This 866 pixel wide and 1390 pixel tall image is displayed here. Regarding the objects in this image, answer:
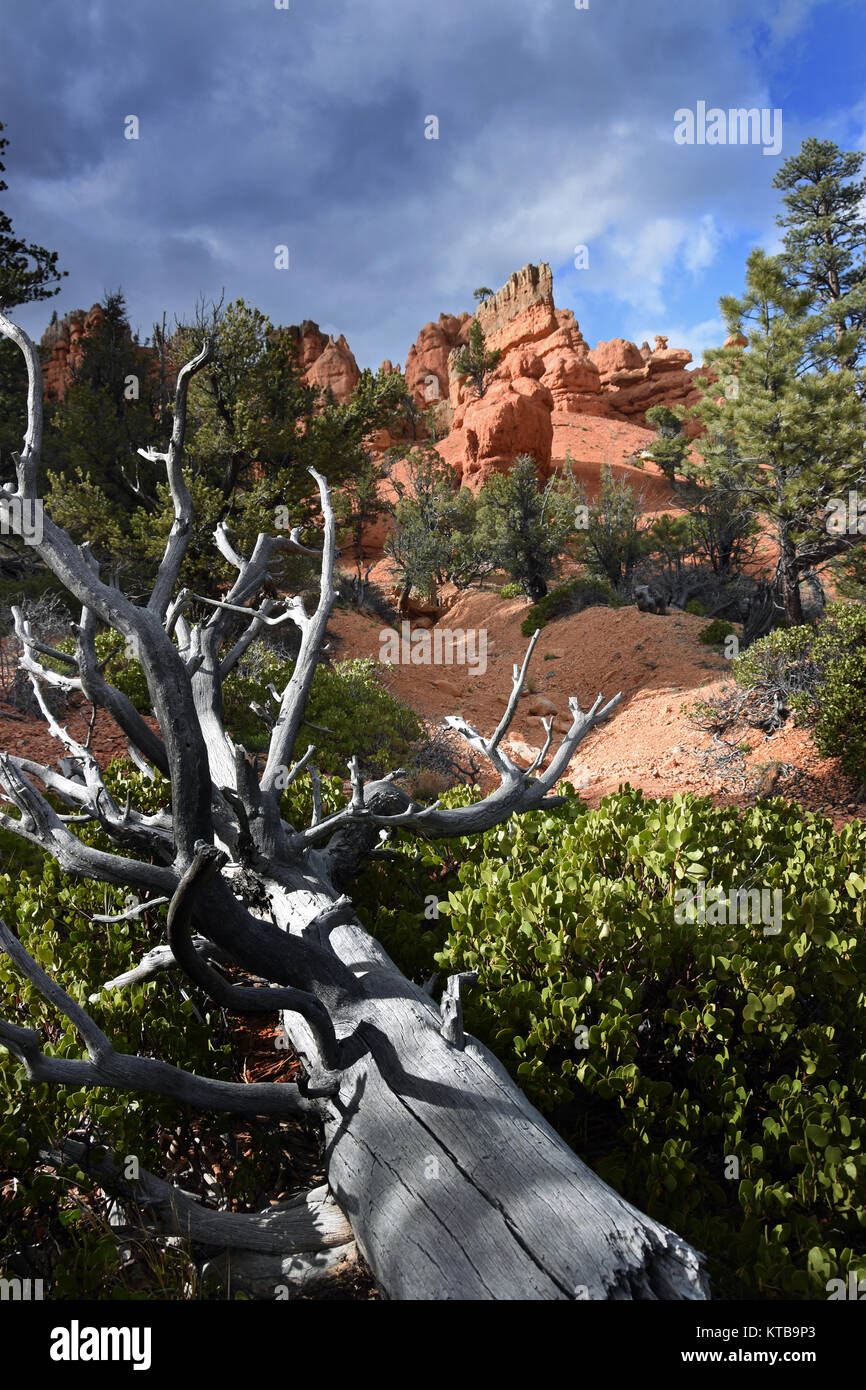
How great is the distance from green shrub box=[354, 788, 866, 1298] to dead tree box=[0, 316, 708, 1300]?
398 mm

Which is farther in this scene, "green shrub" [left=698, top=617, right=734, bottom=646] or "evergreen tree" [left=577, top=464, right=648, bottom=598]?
"evergreen tree" [left=577, top=464, right=648, bottom=598]

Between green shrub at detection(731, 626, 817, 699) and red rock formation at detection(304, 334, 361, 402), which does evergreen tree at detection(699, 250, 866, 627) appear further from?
red rock formation at detection(304, 334, 361, 402)

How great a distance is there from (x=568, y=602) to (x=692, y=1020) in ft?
52.6

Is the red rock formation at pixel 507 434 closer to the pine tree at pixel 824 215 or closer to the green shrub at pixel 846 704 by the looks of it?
the pine tree at pixel 824 215

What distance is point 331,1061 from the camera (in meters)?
2.38

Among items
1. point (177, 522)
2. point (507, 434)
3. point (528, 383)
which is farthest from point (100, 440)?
point (528, 383)

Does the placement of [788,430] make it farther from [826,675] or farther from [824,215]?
[824,215]

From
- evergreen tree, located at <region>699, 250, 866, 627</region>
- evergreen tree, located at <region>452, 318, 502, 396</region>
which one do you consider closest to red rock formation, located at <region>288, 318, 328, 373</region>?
evergreen tree, located at <region>452, 318, 502, 396</region>

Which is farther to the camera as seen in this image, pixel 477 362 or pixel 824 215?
pixel 477 362

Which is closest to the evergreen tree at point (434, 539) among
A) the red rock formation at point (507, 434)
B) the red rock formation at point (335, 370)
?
the red rock formation at point (507, 434)

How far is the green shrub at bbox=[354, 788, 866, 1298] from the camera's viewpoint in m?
2.21

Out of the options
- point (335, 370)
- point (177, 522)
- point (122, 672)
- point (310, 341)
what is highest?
point (310, 341)

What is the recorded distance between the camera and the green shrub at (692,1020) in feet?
7.24
